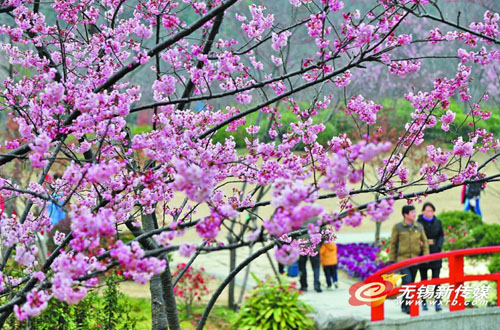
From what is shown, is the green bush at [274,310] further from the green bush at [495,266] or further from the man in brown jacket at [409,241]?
the green bush at [495,266]

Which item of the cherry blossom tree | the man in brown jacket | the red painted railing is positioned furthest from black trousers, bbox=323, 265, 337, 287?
the cherry blossom tree

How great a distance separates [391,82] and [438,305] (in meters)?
12.6

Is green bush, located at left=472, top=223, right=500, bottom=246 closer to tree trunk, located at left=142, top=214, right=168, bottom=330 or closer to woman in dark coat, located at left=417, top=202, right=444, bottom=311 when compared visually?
woman in dark coat, located at left=417, top=202, right=444, bottom=311

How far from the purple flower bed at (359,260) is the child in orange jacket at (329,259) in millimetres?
1356

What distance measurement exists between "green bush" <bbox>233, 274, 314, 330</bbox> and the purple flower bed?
3209 mm

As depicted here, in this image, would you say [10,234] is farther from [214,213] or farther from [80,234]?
[214,213]

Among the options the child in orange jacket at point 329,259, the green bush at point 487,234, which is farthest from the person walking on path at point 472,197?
the child in orange jacket at point 329,259

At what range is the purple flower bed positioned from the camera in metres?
11.2

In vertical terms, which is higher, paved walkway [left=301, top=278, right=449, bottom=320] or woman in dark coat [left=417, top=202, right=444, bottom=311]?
woman in dark coat [left=417, top=202, right=444, bottom=311]

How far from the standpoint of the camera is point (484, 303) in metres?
8.99

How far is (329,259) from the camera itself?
31.6 ft

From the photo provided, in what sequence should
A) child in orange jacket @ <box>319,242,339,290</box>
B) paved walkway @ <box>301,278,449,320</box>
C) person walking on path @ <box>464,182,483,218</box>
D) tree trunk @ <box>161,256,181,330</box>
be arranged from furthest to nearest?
1. person walking on path @ <box>464,182,483,218</box>
2. child in orange jacket @ <box>319,242,339,290</box>
3. paved walkway @ <box>301,278,449,320</box>
4. tree trunk @ <box>161,256,181,330</box>

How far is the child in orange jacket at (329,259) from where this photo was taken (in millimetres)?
9531

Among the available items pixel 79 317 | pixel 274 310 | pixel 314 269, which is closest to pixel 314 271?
pixel 314 269
